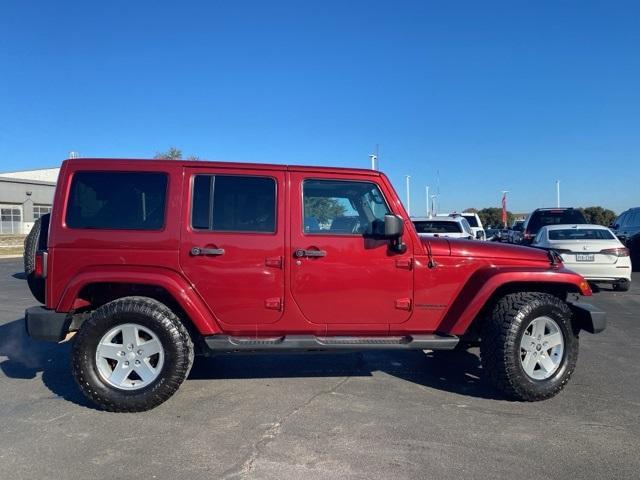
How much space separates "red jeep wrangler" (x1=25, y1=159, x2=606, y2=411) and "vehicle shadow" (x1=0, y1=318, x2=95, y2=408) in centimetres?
75

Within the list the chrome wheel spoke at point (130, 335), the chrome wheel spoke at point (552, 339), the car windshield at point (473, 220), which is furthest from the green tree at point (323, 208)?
the car windshield at point (473, 220)

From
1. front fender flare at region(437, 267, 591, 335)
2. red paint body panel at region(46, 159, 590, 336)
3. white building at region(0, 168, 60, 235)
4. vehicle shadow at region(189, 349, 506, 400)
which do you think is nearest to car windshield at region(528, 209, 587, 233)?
vehicle shadow at region(189, 349, 506, 400)

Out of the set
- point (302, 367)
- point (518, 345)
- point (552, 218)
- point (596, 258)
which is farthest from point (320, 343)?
point (552, 218)

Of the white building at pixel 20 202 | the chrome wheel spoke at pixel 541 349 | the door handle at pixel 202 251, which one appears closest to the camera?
the door handle at pixel 202 251

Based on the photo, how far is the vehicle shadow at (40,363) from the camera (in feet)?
16.1

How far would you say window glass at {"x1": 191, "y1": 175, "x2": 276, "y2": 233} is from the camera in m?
4.54

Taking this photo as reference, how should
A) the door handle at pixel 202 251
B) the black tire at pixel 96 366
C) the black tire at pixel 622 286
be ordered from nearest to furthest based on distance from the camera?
the black tire at pixel 96 366 → the door handle at pixel 202 251 → the black tire at pixel 622 286

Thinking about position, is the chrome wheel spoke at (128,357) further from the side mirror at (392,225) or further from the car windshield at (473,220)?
the car windshield at (473,220)

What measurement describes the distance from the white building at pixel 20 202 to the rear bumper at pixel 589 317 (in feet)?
156

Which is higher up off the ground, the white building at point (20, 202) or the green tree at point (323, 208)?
the white building at point (20, 202)

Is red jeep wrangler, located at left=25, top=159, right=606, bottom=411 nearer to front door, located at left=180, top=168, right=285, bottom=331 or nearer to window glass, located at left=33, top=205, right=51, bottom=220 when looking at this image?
front door, located at left=180, top=168, right=285, bottom=331

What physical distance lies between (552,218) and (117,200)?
46.7ft

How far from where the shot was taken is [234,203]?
4.59 metres

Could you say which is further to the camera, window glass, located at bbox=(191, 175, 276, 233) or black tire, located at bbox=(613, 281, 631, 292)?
black tire, located at bbox=(613, 281, 631, 292)
